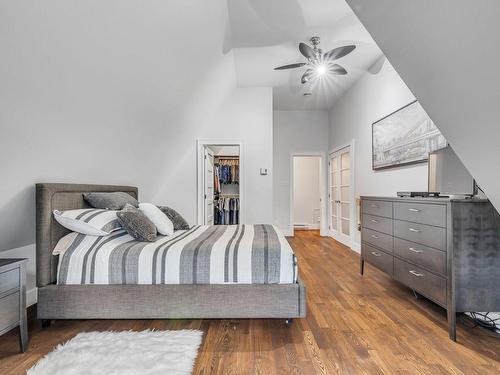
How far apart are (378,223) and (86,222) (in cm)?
272

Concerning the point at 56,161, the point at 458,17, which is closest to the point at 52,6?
the point at 56,161

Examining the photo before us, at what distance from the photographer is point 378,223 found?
265cm

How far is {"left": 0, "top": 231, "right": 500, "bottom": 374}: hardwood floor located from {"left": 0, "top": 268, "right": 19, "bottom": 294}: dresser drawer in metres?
0.44

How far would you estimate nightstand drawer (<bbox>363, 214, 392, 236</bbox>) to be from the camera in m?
2.47

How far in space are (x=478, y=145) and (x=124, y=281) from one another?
7.60ft

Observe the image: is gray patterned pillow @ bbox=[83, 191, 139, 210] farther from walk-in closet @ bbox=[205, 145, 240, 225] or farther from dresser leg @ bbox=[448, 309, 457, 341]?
dresser leg @ bbox=[448, 309, 457, 341]

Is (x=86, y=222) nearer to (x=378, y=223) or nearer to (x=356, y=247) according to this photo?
(x=378, y=223)

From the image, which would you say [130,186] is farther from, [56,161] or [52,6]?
[52,6]

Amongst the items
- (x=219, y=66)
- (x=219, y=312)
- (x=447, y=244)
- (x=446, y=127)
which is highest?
(x=219, y=66)

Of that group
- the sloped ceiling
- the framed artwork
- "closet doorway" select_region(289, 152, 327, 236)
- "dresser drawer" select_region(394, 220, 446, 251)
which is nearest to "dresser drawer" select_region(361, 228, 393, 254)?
"dresser drawer" select_region(394, 220, 446, 251)

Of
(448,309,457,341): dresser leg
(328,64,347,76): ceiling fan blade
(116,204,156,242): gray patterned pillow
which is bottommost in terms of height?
(448,309,457,341): dresser leg

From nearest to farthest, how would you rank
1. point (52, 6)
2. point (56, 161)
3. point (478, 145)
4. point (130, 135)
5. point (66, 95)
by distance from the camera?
point (52, 6), point (478, 145), point (66, 95), point (56, 161), point (130, 135)

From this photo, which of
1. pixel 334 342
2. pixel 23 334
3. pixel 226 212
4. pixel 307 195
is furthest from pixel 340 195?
pixel 23 334

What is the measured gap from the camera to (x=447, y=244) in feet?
5.70
